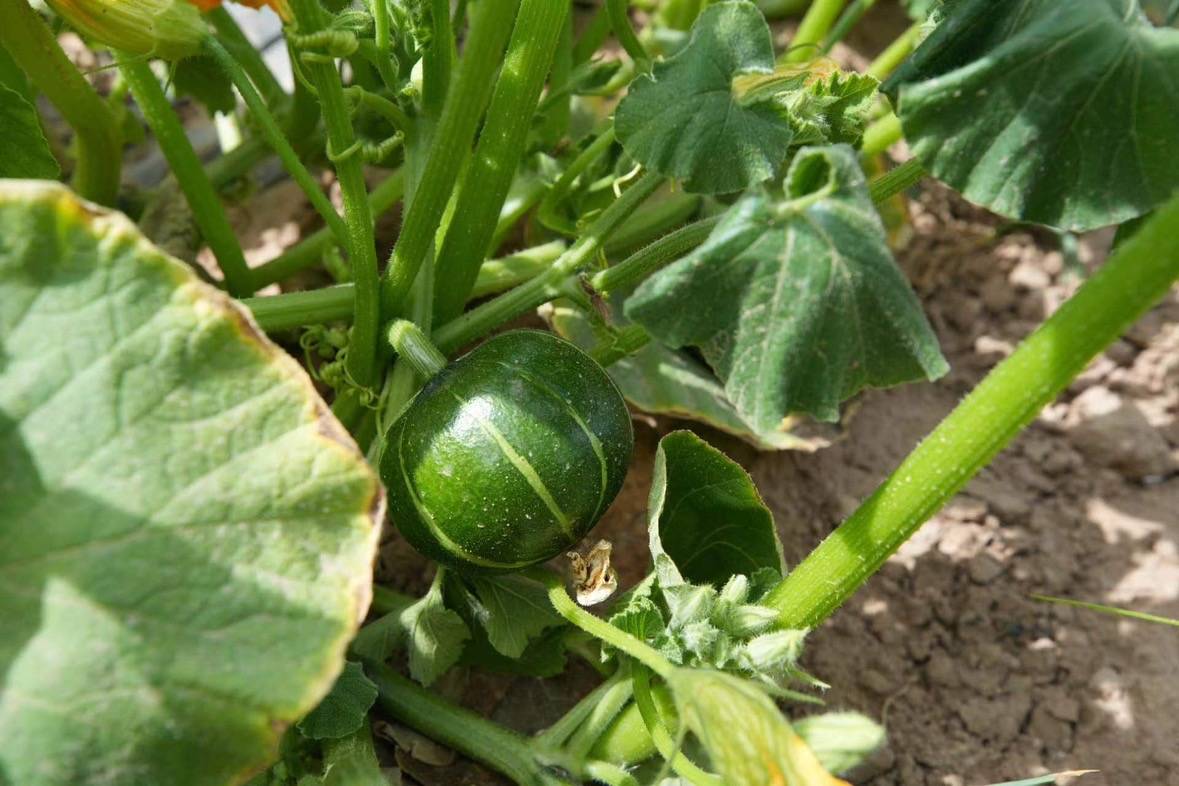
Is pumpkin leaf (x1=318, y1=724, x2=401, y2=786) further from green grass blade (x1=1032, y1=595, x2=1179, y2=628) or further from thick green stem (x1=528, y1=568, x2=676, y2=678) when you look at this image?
green grass blade (x1=1032, y1=595, x2=1179, y2=628)

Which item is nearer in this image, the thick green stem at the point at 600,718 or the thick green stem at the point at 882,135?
the thick green stem at the point at 600,718

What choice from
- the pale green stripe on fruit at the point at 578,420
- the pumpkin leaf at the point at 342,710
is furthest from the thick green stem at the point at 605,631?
the pumpkin leaf at the point at 342,710

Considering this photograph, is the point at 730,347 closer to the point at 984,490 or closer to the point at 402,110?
the point at 402,110

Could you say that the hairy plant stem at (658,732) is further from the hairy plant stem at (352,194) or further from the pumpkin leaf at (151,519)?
the hairy plant stem at (352,194)

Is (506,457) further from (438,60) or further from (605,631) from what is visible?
(438,60)

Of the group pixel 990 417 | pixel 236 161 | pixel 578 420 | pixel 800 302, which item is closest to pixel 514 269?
pixel 578 420

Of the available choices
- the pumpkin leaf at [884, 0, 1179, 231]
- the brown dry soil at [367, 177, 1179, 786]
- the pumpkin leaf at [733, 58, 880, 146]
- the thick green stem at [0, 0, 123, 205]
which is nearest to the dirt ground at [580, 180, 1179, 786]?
the brown dry soil at [367, 177, 1179, 786]
